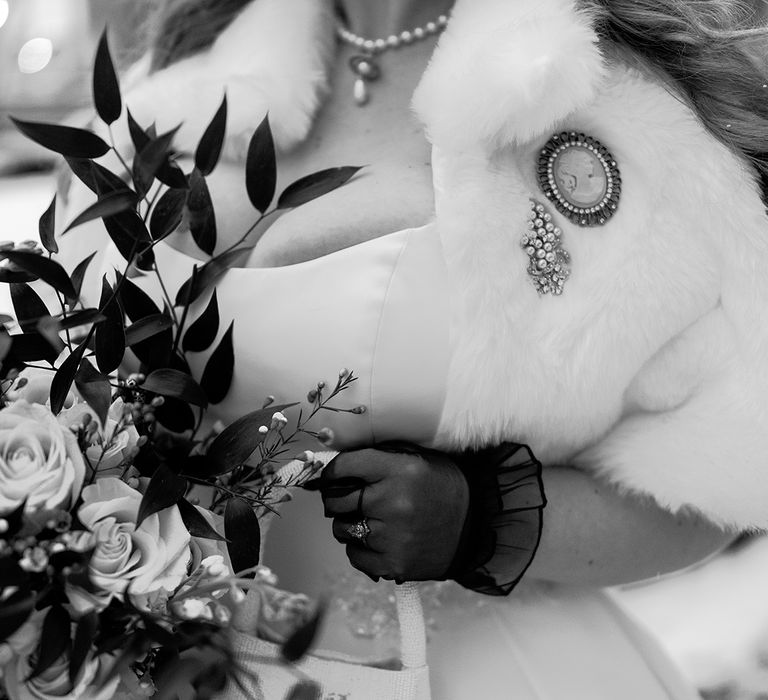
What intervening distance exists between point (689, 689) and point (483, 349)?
0.56 meters

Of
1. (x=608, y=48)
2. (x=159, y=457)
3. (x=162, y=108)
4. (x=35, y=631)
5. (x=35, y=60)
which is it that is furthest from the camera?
(x=35, y=60)

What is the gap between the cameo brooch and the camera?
2.82 feet

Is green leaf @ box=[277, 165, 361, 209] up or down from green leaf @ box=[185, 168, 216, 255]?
up

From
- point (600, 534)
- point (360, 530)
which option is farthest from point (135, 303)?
point (600, 534)

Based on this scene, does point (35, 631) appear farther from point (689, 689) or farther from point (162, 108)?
point (689, 689)

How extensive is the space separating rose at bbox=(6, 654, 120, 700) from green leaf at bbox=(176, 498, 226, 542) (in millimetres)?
117

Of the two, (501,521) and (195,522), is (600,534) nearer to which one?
(501,521)

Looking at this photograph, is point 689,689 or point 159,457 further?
point 689,689

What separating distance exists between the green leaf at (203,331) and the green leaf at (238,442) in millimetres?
137

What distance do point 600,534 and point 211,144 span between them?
1.88 ft

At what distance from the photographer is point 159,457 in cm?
77

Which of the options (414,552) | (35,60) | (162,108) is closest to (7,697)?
(414,552)

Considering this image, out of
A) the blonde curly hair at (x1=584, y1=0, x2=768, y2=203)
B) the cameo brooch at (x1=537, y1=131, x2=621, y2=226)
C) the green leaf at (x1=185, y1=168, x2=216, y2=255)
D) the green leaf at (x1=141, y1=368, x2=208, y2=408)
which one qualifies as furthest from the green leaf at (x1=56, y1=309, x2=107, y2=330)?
the blonde curly hair at (x1=584, y1=0, x2=768, y2=203)

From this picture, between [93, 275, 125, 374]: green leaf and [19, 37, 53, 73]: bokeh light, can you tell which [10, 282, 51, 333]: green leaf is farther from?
[19, 37, 53, 73]: bokeh light
